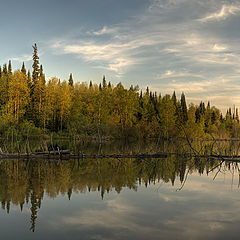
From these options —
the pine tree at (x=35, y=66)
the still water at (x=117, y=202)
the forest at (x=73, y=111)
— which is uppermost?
the pine tree at (x=35, y=66)

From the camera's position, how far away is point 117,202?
14.2 m

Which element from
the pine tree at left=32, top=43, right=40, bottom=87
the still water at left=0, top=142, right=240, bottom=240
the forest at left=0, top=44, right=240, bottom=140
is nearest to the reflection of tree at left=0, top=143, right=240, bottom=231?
the still water at left=0, top=142, right=240, bottom=240

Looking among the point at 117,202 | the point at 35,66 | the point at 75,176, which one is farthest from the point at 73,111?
the point at 117,202

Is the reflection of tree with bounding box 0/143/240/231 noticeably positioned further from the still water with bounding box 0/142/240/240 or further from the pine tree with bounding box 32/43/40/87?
the pine tree with bounding box 32/43/40/87

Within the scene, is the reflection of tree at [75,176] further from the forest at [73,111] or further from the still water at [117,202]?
the forest at [73,111]

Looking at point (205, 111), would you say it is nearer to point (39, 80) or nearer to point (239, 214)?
point (39, 80)

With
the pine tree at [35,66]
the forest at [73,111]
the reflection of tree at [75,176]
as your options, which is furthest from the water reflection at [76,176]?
the pine tree at [35,66]

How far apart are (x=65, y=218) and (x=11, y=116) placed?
50.9 metres

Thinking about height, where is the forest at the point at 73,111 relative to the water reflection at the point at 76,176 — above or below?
above

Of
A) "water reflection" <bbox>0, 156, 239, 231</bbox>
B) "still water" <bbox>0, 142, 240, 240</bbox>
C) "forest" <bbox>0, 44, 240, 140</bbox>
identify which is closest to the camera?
"still water" <bbox>0, 142, 240, 240</bbox>

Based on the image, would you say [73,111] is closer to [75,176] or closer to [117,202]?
[75,176]

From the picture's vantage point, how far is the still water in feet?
34.1

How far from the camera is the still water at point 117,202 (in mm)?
10406

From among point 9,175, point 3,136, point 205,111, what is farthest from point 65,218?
point 205,111
